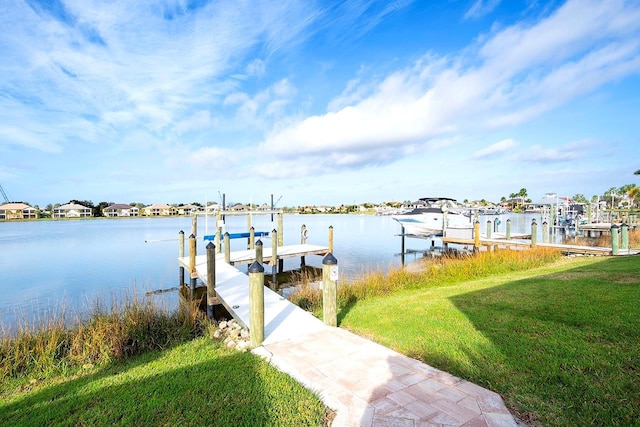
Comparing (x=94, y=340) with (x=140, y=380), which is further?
(x=94, y=340)

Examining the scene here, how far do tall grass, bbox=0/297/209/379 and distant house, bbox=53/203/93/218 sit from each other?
100385mm

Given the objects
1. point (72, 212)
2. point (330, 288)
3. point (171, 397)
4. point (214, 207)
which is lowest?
point (171, 397)

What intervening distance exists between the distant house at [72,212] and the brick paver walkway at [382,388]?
104m

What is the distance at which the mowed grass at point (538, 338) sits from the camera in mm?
3164

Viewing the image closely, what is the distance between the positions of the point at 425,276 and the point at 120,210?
105 meters

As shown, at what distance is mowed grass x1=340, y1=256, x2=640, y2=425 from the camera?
316 centimetres

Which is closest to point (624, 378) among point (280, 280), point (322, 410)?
point (322, 410)

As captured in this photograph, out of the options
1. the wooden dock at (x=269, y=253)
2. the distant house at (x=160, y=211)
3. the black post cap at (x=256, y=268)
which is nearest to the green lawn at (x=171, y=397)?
the black post cap at (x=256, y=268)

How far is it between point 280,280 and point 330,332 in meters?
10.1

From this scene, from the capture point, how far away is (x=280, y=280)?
15.5 metres

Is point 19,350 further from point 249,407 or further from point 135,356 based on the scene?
point 249,407

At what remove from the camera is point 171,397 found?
3.62m

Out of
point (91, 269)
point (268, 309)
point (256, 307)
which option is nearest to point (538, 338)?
point (256, 307)

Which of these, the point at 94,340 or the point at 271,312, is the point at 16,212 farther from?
the point at 271,312
